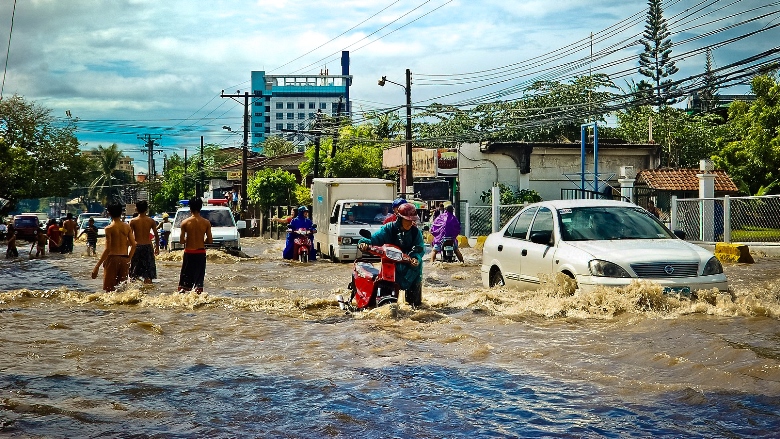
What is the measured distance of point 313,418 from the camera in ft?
20.2

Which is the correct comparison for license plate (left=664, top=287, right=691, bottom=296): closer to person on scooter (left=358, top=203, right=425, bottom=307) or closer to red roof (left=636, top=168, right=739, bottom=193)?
person on scooter (left=358, top=203, right=425, bottom=307)

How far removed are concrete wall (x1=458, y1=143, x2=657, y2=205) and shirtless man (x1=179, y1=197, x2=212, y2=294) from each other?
89.4ft

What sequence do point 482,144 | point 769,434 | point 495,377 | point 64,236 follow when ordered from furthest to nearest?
point 482,144 < point 64,236 < point 495,377 < point 769,434

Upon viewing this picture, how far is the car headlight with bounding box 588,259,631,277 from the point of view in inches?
400

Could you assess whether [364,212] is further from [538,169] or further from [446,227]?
[538,169]

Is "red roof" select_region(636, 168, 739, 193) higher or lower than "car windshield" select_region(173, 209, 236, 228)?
higher

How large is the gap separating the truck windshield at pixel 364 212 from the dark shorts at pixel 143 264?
9096 mm

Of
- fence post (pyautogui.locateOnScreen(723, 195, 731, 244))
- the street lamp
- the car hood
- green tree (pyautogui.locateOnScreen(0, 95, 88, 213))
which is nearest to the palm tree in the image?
green tree (pyautogui.locateOnScreen(0, 95, 88, 213))

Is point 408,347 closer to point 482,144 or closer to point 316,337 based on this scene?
point 316,337

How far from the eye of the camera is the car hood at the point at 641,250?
1022 cm

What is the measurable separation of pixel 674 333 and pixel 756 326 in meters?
1.09

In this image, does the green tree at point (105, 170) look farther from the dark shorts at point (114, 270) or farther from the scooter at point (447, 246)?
the dark shorts at point (114, 270)

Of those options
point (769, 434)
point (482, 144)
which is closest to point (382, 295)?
point (769, 434)

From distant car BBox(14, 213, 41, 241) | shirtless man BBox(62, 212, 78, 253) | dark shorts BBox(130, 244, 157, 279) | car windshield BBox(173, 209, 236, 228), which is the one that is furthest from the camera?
distant car BBox(14, 213, 41, 241)
